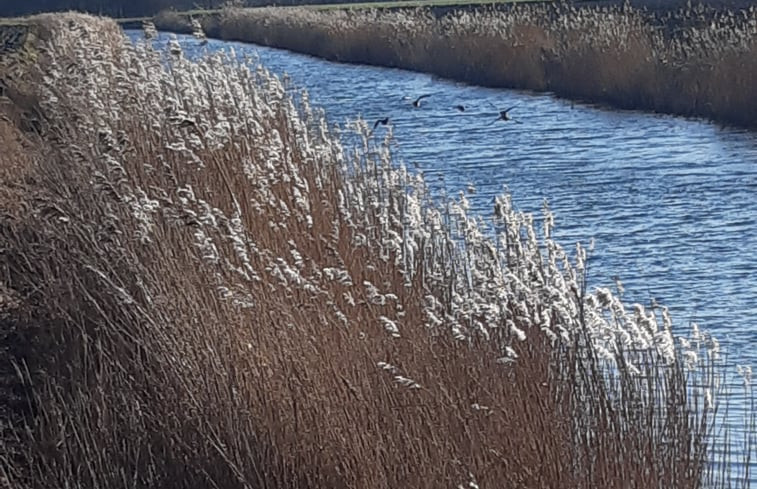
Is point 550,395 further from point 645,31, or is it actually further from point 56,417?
point 645,31

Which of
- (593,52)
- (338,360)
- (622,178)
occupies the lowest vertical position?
(622,178)

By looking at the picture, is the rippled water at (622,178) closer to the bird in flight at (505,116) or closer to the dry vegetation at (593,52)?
the bird in flight at (505,116)

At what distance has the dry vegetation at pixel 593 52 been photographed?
644 inches

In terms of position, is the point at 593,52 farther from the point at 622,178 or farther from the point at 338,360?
the point at 338,360

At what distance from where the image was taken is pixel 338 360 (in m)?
4.62

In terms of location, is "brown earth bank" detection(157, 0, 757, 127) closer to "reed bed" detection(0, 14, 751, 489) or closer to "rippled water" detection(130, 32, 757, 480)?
"rippled water" detection(130, 32, 757, 480)

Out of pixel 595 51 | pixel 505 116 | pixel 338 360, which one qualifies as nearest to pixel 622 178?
pixel 505 116

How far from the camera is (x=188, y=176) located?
692 cm

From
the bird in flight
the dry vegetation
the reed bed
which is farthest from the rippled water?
the reed bed

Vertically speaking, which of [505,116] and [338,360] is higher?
[338,360]

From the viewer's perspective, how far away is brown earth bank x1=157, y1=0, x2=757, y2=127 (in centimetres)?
1639

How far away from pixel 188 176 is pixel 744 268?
13.7ft

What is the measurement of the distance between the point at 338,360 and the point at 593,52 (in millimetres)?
14939

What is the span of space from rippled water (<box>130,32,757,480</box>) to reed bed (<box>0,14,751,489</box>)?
1.51 metres
